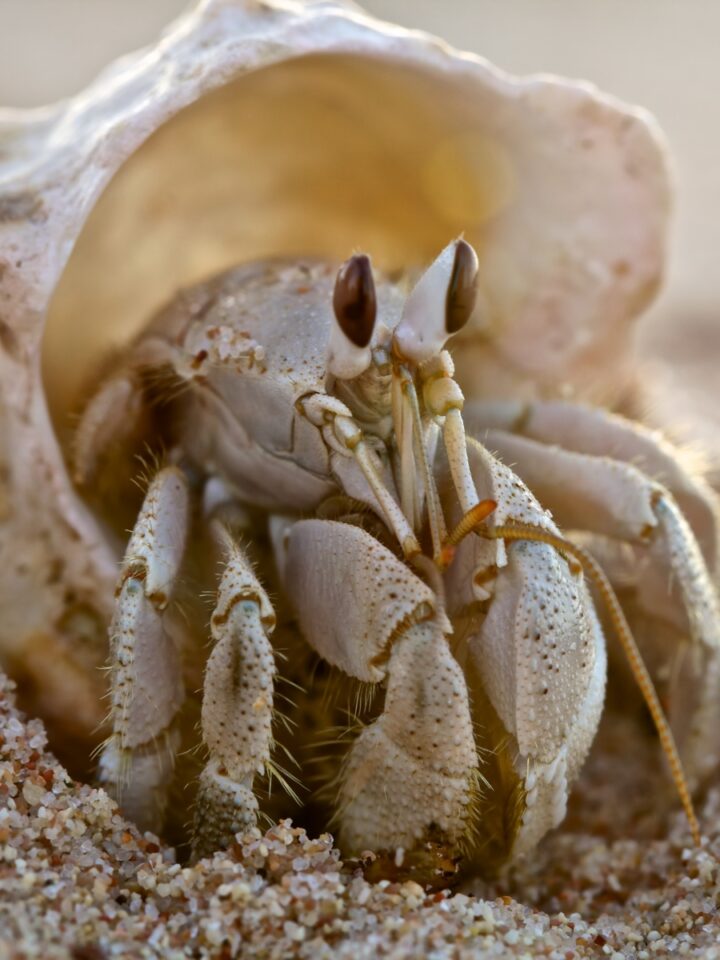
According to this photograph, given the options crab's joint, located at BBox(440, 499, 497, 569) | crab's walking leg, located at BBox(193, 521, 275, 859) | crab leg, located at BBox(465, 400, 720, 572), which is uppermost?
crab's joint, located at BBox(440, 499, 497, 569)

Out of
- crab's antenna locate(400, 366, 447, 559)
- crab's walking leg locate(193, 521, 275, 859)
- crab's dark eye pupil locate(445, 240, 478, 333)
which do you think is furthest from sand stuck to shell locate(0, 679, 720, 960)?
crab's dark eye pupil locate(445, 240, 478, 333)

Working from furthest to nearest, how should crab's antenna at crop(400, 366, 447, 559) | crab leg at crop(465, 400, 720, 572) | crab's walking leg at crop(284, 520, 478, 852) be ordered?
crab leg at crop(465, 400, 720, 572) < crab's antenna at crop(400, 366, 447, 559) < crab's walking leg at crop(284, 520, 478, 852)

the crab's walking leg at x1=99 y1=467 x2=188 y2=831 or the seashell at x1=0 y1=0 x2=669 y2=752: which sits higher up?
the seashell at x1=0 y1=0 x2=669 y2=752

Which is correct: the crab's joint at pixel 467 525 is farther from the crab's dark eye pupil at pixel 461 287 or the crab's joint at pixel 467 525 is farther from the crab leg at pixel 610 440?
the crab leg at pixel 610 440

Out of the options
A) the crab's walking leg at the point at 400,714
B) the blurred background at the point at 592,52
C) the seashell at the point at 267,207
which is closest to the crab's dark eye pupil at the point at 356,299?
the crab's walking leg at the point at 400,714

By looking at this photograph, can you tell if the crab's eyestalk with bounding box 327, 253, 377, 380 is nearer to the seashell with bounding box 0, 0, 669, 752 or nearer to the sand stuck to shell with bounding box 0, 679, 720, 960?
the seashell with bounding box 0, 0, 669, 752

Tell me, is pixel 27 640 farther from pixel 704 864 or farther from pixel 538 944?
pixel 704 864

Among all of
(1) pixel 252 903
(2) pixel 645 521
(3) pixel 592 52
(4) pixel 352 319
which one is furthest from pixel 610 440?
(3) pixel 592 52

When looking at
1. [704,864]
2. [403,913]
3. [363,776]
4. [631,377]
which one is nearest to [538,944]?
[403,913]
